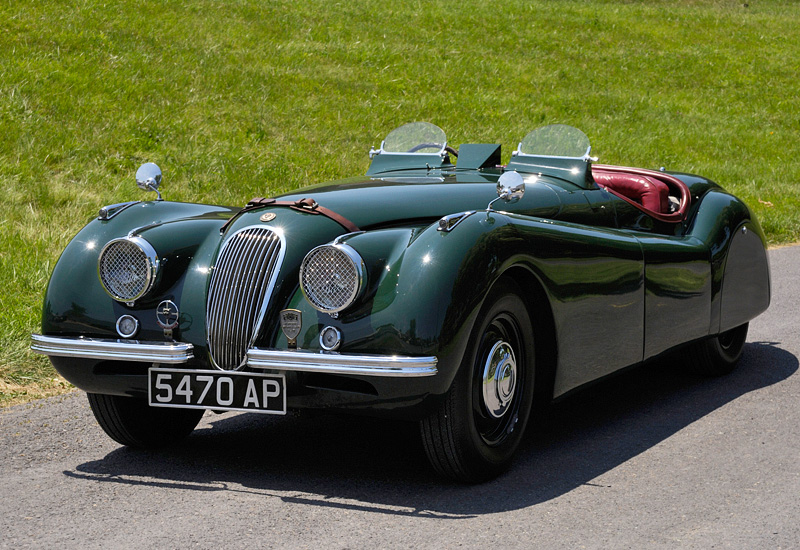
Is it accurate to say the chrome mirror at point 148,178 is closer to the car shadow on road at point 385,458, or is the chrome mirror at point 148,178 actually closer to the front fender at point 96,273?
the front fender at point 96,273

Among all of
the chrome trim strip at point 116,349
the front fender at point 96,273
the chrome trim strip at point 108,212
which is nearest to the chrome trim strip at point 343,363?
the chrome trim strip at point 116,349

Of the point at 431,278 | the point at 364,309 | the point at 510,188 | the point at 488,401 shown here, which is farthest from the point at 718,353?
the point at 364,309

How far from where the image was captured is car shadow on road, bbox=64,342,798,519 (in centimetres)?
360

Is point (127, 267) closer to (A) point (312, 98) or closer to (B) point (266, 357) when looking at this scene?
(B) point (266, 357)

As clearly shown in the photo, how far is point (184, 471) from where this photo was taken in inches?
154

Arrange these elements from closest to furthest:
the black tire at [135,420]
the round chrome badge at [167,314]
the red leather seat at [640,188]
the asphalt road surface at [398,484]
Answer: the asphalt road surface at [398,484] → the round chrome badge at [167,314] → the black tire at [135,420] → the red leather seat at [640,188]

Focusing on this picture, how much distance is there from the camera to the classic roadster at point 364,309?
3.47m

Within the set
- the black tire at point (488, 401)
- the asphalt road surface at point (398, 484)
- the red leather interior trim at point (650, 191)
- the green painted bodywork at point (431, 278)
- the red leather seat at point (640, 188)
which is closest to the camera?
the asphalt road surface at point (398, 484)

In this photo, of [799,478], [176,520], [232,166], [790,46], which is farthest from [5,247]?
[790,46]

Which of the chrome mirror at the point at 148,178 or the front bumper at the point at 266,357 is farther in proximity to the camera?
the chrome mirror at the point at 148,178

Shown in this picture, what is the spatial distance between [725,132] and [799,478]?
1585cm

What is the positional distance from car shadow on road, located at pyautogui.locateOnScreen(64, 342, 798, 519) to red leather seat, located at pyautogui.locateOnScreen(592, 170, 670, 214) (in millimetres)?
1120

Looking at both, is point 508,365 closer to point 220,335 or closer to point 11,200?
point 220,335

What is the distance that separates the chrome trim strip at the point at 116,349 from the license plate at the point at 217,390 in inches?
2.2
